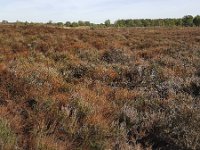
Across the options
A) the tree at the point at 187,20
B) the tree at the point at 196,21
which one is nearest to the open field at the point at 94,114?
the tree at the point at 196,21

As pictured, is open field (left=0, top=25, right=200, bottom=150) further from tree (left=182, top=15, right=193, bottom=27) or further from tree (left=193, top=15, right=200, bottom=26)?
tree (left=182, top=15, right=193, bottom=27)

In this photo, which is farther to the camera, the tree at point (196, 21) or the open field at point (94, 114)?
the tree at point (196, 21)

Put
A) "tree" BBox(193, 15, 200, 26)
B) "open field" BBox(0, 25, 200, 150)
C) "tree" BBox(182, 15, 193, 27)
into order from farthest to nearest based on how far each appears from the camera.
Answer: "tree" BBox(182, 15, 193, 27)
"tree" BBox(193, 15, 200, 26)
"open field" BBox(0, 25, 200, 150)

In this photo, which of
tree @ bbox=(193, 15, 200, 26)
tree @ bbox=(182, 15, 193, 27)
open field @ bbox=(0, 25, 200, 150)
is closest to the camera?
open field @ bbox=(0, 25, 200, 150)

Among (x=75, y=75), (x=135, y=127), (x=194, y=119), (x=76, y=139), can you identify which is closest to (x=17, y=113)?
(x=76, y=139)

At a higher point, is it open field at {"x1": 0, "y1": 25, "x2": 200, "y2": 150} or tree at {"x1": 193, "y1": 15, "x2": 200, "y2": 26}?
open field at {"x1": 0, "y1": 25, "x2": 200, "y2": 150}

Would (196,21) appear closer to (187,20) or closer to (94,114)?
(187,20)

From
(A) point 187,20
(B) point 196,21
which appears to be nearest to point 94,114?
(B) point 196,21

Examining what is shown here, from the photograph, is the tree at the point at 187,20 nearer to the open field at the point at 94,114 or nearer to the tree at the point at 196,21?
the tree at the point at 196,21

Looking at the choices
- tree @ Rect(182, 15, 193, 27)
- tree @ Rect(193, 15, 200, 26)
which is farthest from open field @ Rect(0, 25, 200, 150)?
tree @ Rect(182, 15, 193, 27)

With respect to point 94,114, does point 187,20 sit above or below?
below

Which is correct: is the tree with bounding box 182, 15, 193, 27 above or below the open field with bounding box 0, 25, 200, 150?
below

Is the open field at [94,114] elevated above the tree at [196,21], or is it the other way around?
the open field at [94,114]

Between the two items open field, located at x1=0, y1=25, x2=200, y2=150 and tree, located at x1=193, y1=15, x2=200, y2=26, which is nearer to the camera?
open field, located at x1=0, y1=25, x2=200, y2=150
